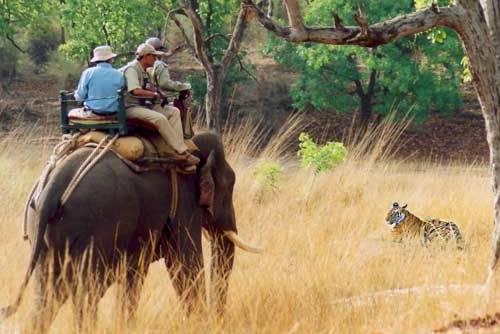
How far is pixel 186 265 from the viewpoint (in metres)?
6.86

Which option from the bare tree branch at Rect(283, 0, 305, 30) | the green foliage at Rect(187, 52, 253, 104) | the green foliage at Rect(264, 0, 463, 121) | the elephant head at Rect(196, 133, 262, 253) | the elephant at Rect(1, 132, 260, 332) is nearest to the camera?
the elephant at Rect(1, 132, 260, 332)

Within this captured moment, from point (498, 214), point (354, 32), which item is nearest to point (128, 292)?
point (354, 32)

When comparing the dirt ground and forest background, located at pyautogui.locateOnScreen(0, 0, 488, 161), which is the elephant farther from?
the dirt ground

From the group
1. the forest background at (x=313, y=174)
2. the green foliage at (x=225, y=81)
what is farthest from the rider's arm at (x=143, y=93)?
the green foliage at (x=225, y=81)

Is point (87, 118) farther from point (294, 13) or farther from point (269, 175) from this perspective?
point (269, 175)

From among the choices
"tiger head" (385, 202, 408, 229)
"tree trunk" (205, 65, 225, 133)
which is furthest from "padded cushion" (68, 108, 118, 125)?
"tree trunk" (205, 65, 225, 133)

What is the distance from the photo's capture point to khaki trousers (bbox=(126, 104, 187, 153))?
6.65 m

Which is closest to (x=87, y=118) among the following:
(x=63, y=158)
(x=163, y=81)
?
(x=63, y=158)

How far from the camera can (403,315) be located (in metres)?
6.20

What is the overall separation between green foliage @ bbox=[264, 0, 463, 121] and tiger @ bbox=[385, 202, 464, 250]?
11.2 metres

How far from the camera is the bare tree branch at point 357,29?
6520mm

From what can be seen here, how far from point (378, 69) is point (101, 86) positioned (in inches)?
672

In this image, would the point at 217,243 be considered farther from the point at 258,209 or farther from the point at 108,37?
the point at 108,37

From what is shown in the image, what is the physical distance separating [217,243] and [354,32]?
5.87 ft
